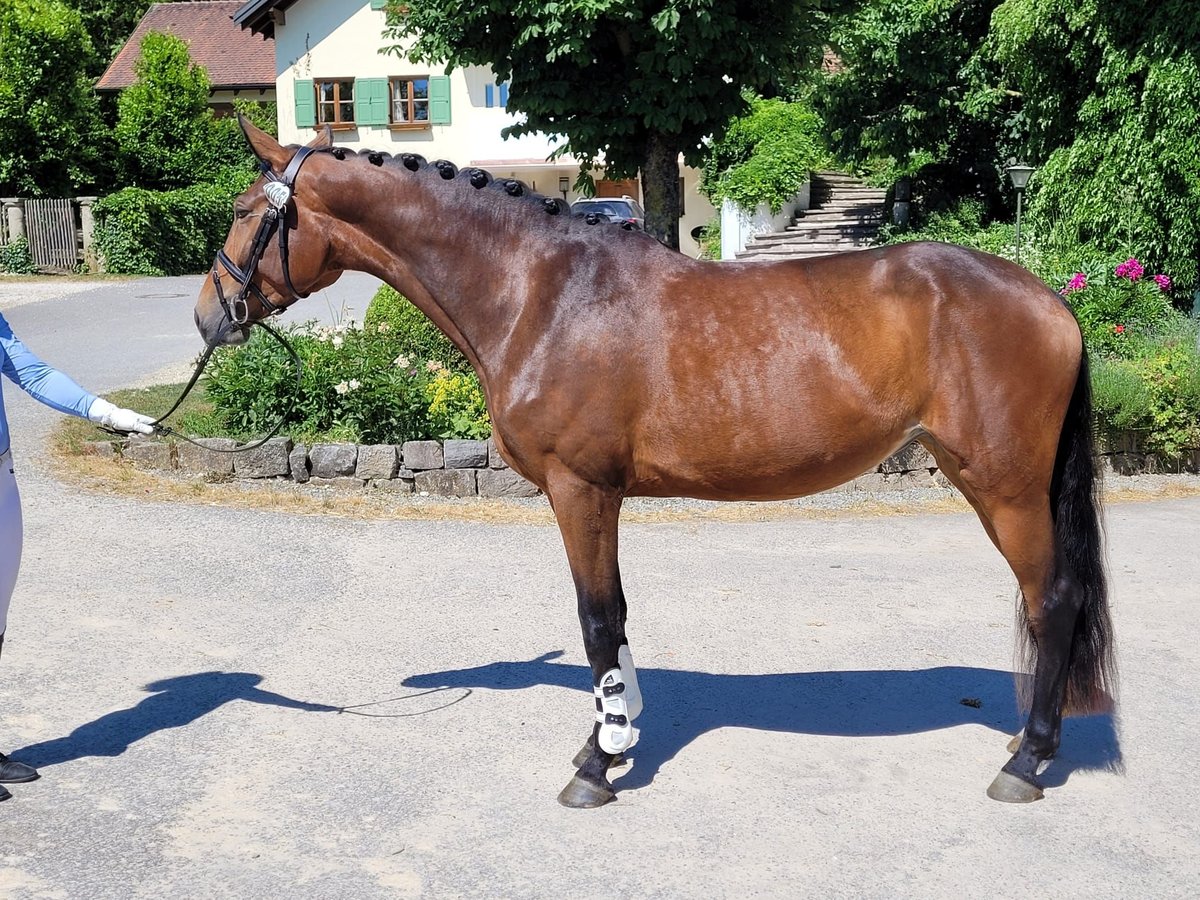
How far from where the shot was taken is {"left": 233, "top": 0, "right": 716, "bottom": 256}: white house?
37.3 meters

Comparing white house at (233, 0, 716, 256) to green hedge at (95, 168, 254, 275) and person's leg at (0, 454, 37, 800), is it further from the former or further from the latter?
person's leg at (0, 454, 37, 800)

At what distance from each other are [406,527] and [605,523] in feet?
12.9

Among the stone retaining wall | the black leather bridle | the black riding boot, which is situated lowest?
the black riding boot

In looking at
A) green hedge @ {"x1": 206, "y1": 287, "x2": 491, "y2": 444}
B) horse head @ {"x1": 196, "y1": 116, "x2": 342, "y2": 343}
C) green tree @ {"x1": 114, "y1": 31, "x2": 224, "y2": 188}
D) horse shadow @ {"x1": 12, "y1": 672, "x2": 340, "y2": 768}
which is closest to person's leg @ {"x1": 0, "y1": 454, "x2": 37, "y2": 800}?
horse shadow @ {"x1": 12, "y1": 672, "x2": 340, "y2": 768}

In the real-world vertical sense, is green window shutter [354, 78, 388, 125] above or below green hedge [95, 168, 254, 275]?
above

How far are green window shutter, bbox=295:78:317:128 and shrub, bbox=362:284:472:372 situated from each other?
27.4m

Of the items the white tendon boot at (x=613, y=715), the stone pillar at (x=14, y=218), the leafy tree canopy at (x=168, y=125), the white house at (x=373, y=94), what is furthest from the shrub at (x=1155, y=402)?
the white house at (x=373, y=94)

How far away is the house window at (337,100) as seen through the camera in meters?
37.7

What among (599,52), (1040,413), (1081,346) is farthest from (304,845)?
(599,52)

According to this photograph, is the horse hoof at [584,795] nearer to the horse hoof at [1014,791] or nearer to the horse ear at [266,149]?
the horse hoof at [1014,791]

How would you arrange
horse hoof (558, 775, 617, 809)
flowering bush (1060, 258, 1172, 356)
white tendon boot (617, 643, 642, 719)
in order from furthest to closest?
1. flowering bush (1060, 258, 1172, 356)
2. white tendon boot (617, 643, 642, 719)
3. horse hoof (558, 775, 617, 809)

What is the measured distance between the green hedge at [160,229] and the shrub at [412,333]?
622 inches

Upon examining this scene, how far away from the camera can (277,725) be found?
16.1 feet

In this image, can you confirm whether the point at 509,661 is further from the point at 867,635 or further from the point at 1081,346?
the point at 1081,346
